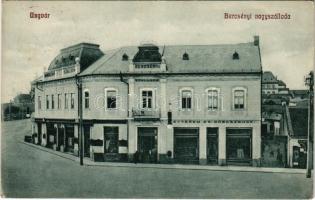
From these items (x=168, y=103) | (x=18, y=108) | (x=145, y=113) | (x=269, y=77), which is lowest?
(x=145, y=113)

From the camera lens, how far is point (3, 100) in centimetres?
1125

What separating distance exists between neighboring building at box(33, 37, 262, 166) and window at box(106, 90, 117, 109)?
3 centimetres

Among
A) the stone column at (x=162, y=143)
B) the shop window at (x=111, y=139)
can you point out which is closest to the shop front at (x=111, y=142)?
the shop window at (x=111, y=139)

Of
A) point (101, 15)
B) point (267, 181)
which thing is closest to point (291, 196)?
point (267, 181)

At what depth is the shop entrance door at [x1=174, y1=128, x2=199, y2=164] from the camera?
493 inches

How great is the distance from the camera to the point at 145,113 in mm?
12469

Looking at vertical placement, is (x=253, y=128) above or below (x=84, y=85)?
below

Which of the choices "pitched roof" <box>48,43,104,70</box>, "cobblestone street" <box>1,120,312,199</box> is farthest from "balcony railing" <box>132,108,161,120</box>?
"pitched roof" <box>48,43,104,70</box>

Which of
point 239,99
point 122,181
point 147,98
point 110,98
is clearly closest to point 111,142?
point 110,98

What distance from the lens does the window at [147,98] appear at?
12.4 m

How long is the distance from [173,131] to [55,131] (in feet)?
12.2

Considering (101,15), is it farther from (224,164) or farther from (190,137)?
(224,164)

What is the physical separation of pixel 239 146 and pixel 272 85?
6.50ft

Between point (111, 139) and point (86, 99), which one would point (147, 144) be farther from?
point (86, 99)
